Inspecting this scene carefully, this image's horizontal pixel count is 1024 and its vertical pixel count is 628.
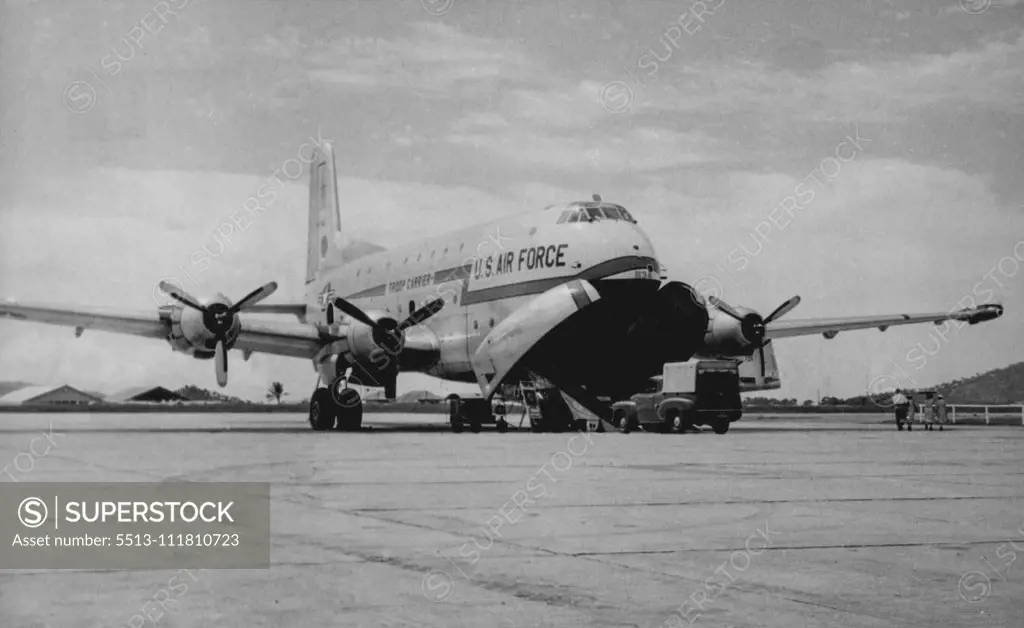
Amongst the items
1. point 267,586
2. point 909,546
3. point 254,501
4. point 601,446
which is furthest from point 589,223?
point 267,586

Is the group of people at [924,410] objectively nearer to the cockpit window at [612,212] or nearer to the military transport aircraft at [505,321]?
the military transport aircraft at [505,321]

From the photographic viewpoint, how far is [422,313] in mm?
31891

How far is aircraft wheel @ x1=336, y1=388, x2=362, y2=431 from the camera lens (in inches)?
1262

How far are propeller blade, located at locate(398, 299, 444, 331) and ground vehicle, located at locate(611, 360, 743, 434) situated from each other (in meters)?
5.81

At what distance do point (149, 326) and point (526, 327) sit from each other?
10107 millimetres

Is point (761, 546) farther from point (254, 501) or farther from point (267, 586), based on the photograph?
point (254, 501)

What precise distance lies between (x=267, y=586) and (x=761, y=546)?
3.85 m

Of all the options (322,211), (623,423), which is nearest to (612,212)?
(623,423)

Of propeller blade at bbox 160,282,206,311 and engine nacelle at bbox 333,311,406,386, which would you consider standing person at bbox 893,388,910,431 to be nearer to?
engine nacelle at bbox 333,311,406,386

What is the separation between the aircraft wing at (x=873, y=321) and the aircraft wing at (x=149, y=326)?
1460 centimetres

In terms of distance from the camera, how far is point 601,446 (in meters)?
22.5

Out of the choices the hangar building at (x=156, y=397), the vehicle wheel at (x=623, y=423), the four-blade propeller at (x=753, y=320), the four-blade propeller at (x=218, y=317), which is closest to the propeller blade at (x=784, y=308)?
the four-blade propeller at (x=753, y=320)

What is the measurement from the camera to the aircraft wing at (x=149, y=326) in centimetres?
2839

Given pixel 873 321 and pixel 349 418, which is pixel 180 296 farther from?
pixel 873 321
